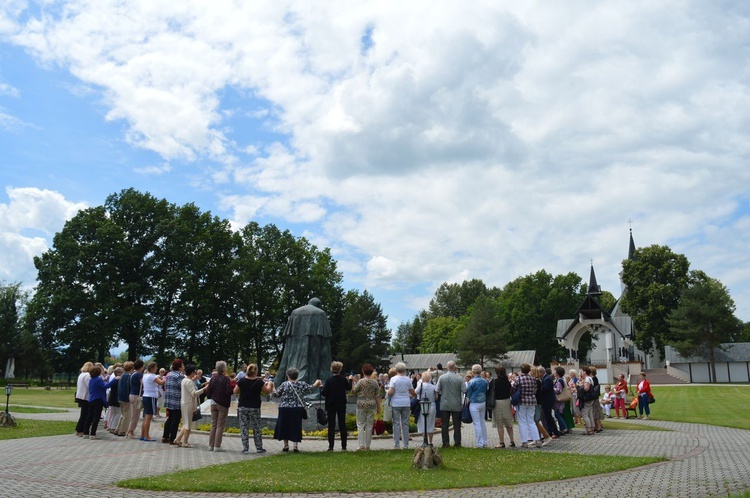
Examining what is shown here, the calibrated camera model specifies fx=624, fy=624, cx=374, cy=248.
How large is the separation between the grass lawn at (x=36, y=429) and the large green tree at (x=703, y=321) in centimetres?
5341

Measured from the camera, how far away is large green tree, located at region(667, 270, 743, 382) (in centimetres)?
5628

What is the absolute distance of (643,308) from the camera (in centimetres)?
6775

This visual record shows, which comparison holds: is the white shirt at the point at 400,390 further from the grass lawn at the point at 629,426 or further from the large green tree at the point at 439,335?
the large green tree at the point at 439,335

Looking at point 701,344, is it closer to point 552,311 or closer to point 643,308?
point 643,308

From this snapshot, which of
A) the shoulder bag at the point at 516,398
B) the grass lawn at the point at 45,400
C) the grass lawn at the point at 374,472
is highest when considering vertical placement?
the shoulder bag at the point at 516,398

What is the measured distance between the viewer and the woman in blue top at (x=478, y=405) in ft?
44.8

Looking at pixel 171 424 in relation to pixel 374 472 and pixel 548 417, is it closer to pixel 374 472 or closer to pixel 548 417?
pixel 374 472

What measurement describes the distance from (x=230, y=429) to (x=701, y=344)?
53.1m

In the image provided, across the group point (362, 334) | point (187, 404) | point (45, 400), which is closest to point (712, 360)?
point (362, 334)

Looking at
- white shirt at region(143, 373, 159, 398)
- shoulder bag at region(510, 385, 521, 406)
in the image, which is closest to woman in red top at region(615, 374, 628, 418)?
shoulder bag at region(510, 385, 521, 406)

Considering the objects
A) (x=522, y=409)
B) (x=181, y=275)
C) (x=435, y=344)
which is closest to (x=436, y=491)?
(x=522, y=409)

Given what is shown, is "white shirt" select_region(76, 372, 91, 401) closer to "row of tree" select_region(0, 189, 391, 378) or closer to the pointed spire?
"row of tree" select_region(0, 189, 391, 378)

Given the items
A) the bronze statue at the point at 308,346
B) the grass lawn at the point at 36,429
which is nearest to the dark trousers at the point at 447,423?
the bronze statue at the point at 308,346

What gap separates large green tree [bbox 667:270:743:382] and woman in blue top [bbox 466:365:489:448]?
4967cm
